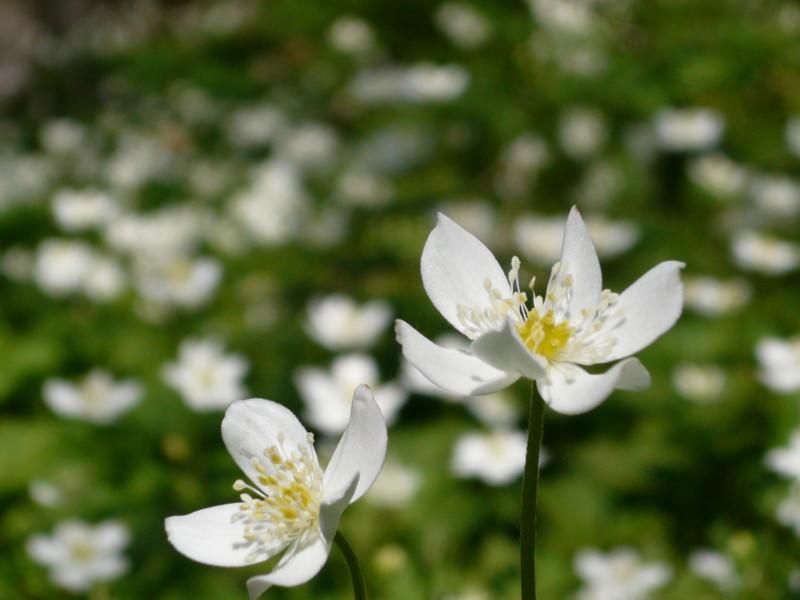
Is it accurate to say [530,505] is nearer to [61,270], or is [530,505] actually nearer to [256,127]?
[61,270]

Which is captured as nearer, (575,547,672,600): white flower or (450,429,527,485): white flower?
(575,547,672,600): white flower

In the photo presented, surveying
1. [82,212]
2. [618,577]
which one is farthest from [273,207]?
[618,577]

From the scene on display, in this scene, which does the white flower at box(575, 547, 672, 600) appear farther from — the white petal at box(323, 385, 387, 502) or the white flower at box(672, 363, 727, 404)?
the white petal at box(323, 385, 387, 502)

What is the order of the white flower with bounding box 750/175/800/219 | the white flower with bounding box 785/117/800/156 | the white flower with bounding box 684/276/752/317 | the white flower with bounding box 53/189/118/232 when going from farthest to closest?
the white flower with bounding box 785/117/800/156 → the white flower with bounding box 750/175/800/219 → the white flower with bounding box 53/189/118/232 → the white flower with bounding box 684/276/752/317

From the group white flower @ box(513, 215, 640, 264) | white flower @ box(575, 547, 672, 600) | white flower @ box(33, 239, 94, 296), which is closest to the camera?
white flower @ box(575, 547, 672, 600)

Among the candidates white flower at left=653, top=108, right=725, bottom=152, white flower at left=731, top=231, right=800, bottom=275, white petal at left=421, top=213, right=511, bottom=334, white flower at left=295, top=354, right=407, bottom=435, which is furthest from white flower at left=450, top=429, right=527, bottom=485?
white flower at left=653, top=108, right=725, bottom=152

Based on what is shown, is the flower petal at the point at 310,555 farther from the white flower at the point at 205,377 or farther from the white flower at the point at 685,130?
the white flower at the point at 685,130

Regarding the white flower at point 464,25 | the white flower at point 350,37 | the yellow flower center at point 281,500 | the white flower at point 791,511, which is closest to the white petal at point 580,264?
the yellow flower center at point 281,500
